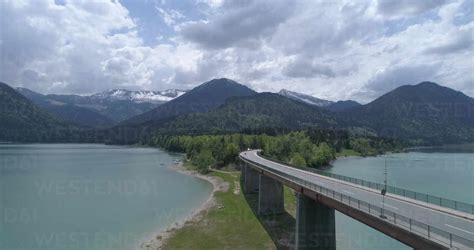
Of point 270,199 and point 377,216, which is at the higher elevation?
point 377,216

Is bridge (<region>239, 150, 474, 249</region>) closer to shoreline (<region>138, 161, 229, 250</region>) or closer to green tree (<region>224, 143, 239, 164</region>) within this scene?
shoreline (<region>138, 161, 229, 250</region>)

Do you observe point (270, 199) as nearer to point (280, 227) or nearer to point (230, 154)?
point (280, 227)

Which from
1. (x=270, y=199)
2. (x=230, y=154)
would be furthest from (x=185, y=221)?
(x=230, y=154)

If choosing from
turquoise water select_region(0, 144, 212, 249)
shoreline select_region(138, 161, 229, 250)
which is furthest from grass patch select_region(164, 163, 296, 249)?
turquoise water select_region(0, 144, 212, 249)

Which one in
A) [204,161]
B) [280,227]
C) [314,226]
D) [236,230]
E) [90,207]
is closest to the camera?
[314,226]

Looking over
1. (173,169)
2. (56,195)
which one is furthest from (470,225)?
(173,169)

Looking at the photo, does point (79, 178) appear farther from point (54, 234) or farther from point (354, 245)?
point (354, 245)

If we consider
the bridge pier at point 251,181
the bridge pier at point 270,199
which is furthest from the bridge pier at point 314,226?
the bridge pier at point 251,181
